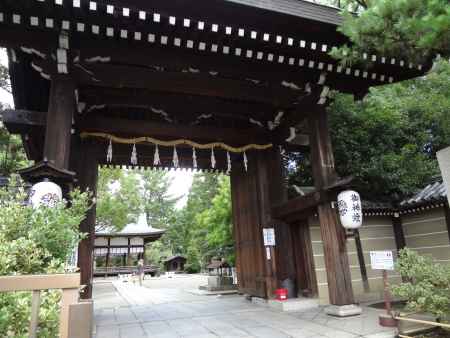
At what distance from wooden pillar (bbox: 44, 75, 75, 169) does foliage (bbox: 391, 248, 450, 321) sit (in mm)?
5194

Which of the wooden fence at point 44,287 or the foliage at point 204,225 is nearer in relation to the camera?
the wooden fence at point 44,287

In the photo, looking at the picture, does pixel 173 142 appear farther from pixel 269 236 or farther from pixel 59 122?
pixel 269 236

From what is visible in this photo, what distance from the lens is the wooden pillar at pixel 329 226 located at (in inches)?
226

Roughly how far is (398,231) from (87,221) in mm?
7804

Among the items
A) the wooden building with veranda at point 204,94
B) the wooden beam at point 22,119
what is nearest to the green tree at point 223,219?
the wooden building with veranda at point 204,94

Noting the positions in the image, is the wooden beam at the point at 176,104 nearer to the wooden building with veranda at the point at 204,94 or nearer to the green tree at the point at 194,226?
the wooden building with veranda at the point at 204,94

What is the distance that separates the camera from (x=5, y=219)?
276 centimetres

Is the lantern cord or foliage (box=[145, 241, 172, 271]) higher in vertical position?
the lantern cord

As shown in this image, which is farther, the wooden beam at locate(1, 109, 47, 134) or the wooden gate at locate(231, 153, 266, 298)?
the wooden gate at locate(231, 153, 266, 298)

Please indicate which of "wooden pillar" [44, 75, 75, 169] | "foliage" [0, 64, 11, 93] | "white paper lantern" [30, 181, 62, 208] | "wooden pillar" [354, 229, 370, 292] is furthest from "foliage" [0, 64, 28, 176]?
"wooden pillar" [354, 229, 370, 292]

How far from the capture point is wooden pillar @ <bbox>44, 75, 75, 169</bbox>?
15.3 ft

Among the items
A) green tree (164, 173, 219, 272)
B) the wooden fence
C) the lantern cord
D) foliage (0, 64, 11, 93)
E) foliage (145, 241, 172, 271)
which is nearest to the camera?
the wooden fence

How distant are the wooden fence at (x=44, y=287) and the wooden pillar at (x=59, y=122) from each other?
3268mm

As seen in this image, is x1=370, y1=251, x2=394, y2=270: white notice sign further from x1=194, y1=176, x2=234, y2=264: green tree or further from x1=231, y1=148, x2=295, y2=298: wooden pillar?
x1=194, y1=176, x2=234, y2=264: green tree
